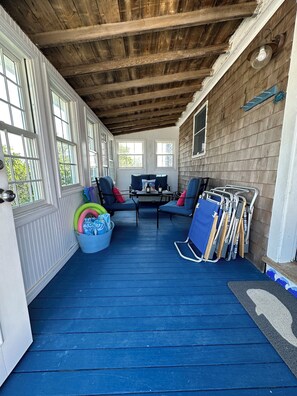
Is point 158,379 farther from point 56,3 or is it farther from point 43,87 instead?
point 56,3

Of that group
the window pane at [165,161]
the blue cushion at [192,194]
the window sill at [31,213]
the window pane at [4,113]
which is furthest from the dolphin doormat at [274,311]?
the window pane at [165,161]

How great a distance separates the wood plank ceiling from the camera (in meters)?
1.49

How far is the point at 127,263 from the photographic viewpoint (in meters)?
2.11

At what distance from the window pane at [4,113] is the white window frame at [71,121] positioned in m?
0.52

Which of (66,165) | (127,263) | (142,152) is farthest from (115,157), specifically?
(127,263)

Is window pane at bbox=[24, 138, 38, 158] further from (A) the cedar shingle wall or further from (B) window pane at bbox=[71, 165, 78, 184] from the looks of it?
(A) the cedar shingle wall

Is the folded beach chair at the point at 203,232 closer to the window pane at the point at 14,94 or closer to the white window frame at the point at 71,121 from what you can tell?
the white window frame at the point at 71,121

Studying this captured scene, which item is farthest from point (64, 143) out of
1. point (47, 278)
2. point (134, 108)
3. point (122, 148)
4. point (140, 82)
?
point (122, 148)

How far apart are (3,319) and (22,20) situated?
7.51 feet

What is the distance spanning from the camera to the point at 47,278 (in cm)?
174

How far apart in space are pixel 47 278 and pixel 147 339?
3.94 feet

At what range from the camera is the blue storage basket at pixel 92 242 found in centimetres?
230

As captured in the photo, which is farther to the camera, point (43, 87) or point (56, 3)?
point (43, 87)

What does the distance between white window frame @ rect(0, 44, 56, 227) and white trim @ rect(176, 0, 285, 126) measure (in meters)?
2.37
